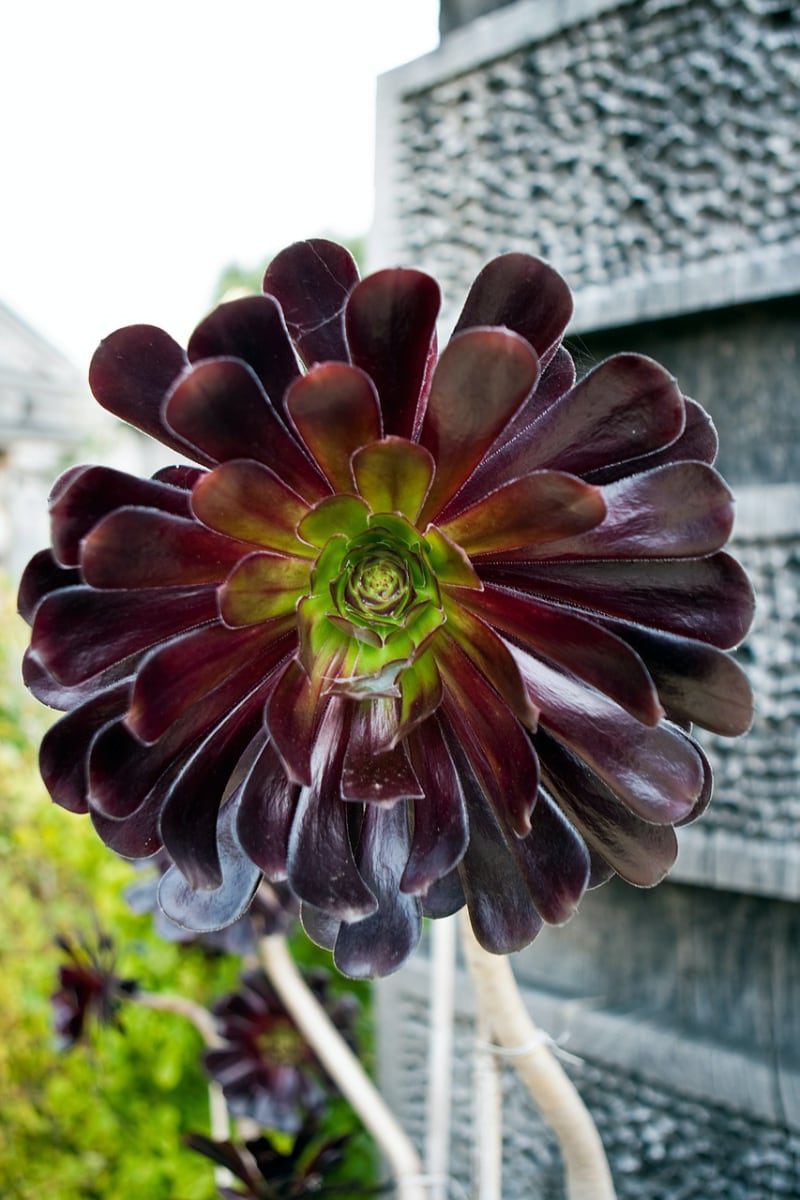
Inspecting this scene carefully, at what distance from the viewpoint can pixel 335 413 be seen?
0.25 m

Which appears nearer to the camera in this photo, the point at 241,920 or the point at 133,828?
the point at 133,828

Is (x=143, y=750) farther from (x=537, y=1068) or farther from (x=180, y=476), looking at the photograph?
(x=537, y=1068)

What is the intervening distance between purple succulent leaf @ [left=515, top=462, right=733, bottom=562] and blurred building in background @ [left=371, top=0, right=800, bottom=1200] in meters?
0.66

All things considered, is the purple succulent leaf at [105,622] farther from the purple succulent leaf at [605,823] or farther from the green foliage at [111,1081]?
the green foliage at [111,1081]

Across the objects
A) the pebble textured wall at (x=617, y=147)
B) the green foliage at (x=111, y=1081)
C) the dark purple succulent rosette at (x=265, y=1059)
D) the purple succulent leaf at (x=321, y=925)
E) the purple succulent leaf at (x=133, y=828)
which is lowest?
the green foliage at (x=111, y=1081)

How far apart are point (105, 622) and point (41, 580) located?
0.04m

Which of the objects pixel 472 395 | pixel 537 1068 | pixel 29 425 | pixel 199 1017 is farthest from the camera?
pixel 29 425

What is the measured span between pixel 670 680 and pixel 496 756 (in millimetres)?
57

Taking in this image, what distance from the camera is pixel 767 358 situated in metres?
1.00

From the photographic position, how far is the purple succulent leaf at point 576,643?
0.24m

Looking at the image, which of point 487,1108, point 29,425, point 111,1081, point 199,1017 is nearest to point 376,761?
point 487,1108

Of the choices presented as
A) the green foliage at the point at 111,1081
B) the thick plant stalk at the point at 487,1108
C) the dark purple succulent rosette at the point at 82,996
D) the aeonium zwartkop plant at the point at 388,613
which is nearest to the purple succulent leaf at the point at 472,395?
the aeonium zwartkop plant at the point at 388,613

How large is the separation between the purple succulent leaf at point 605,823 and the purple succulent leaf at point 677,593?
51 mm

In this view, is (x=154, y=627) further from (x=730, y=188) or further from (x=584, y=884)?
(x=730, y=188)
